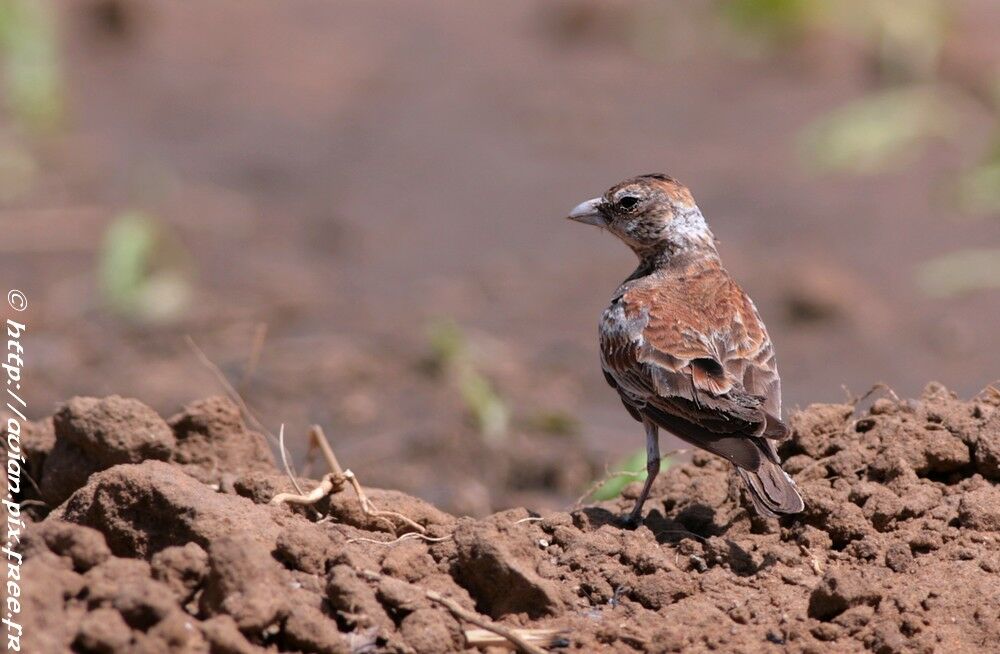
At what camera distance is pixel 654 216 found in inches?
293

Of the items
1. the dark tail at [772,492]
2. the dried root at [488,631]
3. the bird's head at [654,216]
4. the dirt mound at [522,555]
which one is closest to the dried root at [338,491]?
the dirt mound at [522,555]

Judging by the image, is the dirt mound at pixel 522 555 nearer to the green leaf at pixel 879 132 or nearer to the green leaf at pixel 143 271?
the green leaf at pixel 143 271

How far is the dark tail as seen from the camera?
212 inches

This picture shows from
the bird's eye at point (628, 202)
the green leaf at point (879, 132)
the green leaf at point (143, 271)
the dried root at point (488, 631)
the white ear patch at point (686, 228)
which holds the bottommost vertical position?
the dried root at point (488, 631)

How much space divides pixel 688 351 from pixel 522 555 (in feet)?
4.49

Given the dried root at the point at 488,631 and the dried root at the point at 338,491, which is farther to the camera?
the dried root at the point at 338,491

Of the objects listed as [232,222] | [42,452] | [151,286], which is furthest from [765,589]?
[232,222]

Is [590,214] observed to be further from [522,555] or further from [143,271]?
[143,271]

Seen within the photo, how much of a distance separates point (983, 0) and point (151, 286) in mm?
9590

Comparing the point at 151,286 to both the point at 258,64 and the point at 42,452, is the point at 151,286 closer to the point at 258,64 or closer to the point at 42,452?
the point at 258,64

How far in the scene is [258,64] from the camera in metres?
17.1

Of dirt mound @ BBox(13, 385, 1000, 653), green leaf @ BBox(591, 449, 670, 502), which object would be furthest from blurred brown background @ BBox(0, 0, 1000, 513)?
dirt mound @ BBox(13, 385, 1000, 653)

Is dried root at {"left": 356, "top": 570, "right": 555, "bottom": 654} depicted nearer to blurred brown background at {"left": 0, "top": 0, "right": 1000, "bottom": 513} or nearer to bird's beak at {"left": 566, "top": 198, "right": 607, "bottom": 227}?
bird's beak at {"left": 566, "top": 198, "right": 607, "bottom": 227}

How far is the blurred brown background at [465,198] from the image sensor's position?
1074 centimetres
